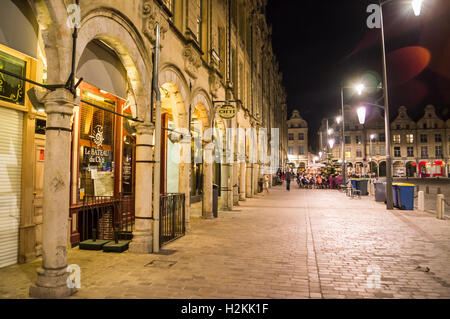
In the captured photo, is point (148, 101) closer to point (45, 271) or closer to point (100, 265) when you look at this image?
point (100, 265)

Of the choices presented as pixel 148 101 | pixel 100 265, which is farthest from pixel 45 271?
pixel 148 101

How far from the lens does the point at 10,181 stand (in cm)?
586

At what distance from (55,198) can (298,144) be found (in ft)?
238

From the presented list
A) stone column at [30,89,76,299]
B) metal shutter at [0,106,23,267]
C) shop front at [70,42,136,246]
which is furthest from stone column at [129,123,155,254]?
stone column at [30,89,76,299]

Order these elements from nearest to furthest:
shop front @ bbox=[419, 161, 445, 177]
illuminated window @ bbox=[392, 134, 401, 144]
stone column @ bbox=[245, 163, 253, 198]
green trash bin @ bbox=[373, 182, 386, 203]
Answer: green trash bin @ bbox=[373, 182, 386, 203], stone column @ bbox=[245, 163, 253, 198], shop front @ bbox=[419, 161, 445, 177], illuminated window @ bbox=[392, 134, 401, 144]

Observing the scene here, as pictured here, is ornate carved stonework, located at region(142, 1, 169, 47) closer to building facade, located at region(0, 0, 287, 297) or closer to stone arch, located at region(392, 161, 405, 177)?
building facade, located at region(0, 0, 287, 297)

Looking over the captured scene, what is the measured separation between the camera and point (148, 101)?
724 cm

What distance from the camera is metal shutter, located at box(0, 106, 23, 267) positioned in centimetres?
570

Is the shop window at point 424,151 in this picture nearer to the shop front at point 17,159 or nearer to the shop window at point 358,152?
the shop window at point 358,152

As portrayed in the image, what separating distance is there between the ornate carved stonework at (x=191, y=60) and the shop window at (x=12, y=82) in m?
4.64

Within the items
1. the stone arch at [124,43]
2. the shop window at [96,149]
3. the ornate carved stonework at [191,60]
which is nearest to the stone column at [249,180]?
the ornate carved stonework at [191,60]

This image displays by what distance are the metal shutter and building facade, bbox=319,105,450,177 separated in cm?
6306

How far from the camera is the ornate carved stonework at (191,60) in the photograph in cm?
967

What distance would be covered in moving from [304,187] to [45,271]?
A: 31.2 m
